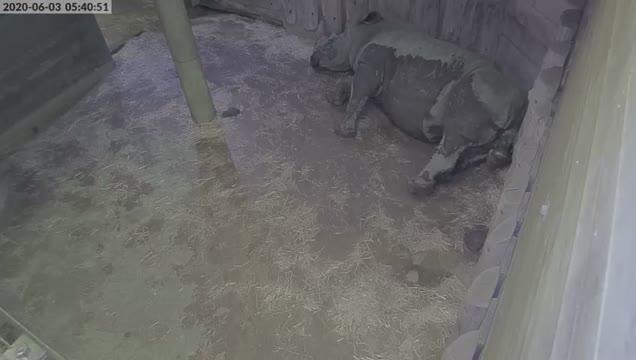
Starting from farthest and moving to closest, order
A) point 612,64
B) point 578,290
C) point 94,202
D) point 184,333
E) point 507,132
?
point 94,202 < point 507,132 < point 184,333 < point 612,64 < point 578,290

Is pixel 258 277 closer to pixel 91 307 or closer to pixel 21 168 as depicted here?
pixel 91 307

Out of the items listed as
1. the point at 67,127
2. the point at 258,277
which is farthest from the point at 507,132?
the point at 67,127

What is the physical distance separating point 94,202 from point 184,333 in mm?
1389

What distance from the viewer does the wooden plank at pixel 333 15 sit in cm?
472

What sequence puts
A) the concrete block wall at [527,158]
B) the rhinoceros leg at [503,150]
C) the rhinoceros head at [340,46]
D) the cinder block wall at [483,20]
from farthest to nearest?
the rhinoceros head at [340,46], the rhinoceros leg at [503,150], the cinder block wall at [483,20], the concrete block wall at [527,158]

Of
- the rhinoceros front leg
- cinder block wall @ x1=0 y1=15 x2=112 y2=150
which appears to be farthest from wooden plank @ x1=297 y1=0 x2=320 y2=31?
cinder block wall @ x1=0 y1=15 x2=112 y2=150

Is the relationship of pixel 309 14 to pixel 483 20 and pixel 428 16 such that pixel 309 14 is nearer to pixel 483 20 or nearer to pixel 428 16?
pixel 428 16

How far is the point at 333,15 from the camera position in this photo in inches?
189

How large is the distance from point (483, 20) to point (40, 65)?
3.63 metres

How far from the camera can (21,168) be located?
3.86 meters

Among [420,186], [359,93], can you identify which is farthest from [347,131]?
[420,186]

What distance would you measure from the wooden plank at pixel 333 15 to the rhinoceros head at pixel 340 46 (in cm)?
29

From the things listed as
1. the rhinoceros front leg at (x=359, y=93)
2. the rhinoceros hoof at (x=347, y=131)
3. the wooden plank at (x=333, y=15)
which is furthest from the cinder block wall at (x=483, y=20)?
the rhinoceros hoof at (x=347, y=131)

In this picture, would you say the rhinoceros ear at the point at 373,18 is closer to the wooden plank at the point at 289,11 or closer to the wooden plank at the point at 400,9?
the wooden plank at the point at 400,9
